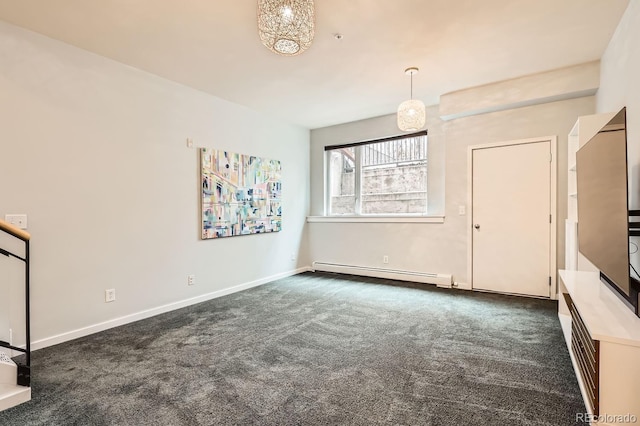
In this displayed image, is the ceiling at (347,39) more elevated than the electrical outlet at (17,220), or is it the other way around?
the ceiling at (347,39)

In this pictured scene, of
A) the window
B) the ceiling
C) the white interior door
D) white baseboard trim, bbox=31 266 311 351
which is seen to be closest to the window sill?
the window

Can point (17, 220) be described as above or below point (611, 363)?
above

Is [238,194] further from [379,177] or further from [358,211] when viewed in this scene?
[379,177]

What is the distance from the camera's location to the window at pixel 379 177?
4.79 m

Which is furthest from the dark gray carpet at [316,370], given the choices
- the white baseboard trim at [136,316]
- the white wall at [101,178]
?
the white wall at [101,178]

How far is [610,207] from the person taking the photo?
5.78ft

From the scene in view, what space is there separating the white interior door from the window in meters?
0.84

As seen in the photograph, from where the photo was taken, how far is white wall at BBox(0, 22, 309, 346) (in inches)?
100

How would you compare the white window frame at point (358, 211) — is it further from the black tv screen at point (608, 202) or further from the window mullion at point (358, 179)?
the black tv screen at point (608, 202)

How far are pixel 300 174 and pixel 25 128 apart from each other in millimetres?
3585

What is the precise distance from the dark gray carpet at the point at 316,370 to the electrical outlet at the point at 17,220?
102cm

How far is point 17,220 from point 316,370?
2576mm

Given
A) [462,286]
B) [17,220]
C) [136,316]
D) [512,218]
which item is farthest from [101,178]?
[512,218]

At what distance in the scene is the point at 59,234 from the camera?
270cm
